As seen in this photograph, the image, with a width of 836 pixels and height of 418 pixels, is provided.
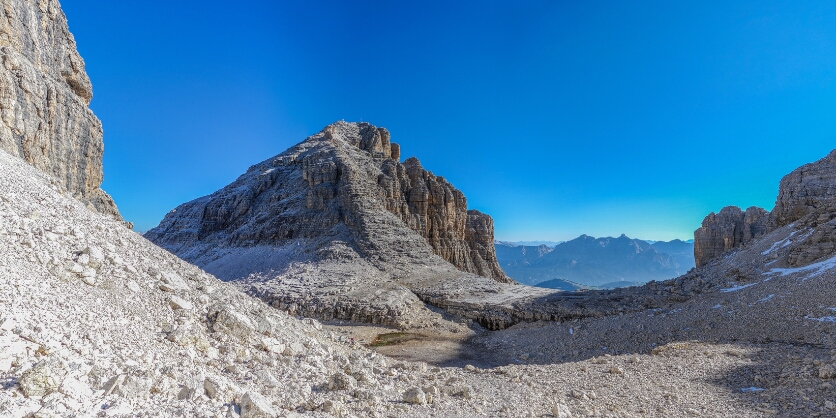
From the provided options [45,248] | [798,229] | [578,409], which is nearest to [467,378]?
[578,409]

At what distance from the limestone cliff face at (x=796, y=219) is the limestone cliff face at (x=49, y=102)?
147 feet

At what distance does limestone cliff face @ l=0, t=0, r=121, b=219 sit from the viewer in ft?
Answer: 65.3

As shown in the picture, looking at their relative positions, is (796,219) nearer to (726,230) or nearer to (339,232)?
(726,230)

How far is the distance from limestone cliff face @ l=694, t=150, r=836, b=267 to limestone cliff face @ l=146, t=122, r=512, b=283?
115 feet

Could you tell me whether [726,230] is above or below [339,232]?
above

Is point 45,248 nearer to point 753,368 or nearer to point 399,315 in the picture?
point 753,368

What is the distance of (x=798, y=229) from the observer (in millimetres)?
32500

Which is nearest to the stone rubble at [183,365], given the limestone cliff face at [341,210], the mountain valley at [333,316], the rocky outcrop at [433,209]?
the mountain valley at [333,316]

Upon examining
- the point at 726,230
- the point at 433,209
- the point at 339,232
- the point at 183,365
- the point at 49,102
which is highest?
the point at 433,209

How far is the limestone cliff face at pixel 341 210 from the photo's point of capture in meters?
52.4

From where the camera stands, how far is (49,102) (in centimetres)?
2298

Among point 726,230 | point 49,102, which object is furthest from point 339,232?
point 726,230

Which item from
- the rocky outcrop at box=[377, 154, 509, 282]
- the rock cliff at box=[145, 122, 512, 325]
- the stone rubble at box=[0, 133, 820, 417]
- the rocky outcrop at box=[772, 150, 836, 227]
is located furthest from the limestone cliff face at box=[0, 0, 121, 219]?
the rocky outcrop at box=[772, 150, 836, 227]

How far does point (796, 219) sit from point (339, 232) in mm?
52914
